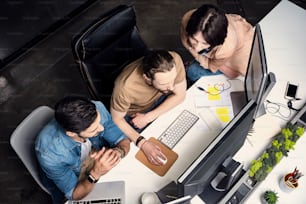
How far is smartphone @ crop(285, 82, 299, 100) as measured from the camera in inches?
77.4

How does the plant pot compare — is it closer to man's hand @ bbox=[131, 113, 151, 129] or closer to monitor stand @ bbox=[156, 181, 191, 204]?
monitor stand @ bbox=[156, 181, 191, 204]

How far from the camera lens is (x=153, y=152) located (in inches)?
70.9

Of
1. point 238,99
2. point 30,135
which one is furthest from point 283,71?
point 30,135

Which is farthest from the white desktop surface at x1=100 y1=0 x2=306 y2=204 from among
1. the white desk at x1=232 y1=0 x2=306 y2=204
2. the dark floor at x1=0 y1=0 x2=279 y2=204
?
the dark floor at x1=0 y1=0 x2=279 y2=204

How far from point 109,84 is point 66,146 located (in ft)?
1.73

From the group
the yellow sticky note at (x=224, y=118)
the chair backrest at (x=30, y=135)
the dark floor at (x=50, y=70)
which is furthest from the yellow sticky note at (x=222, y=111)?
the dark floor at (x=50, y=70)

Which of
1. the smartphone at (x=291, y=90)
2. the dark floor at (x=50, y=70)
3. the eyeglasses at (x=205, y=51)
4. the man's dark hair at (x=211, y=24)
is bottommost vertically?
the dark floor at (x=50, y=70)

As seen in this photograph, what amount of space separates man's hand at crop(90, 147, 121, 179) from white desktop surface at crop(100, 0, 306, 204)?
0.14 ft

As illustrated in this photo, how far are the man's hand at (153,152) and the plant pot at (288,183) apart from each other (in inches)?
23.4

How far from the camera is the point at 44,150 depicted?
5.25ft

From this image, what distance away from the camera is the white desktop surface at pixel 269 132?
171 centimetres

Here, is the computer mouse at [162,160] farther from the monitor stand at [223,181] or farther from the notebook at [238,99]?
the notebook at [238,99]

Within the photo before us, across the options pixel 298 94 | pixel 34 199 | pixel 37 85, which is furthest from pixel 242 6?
pixel 34 199

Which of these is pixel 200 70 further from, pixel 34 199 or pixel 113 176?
pixel 34 199
